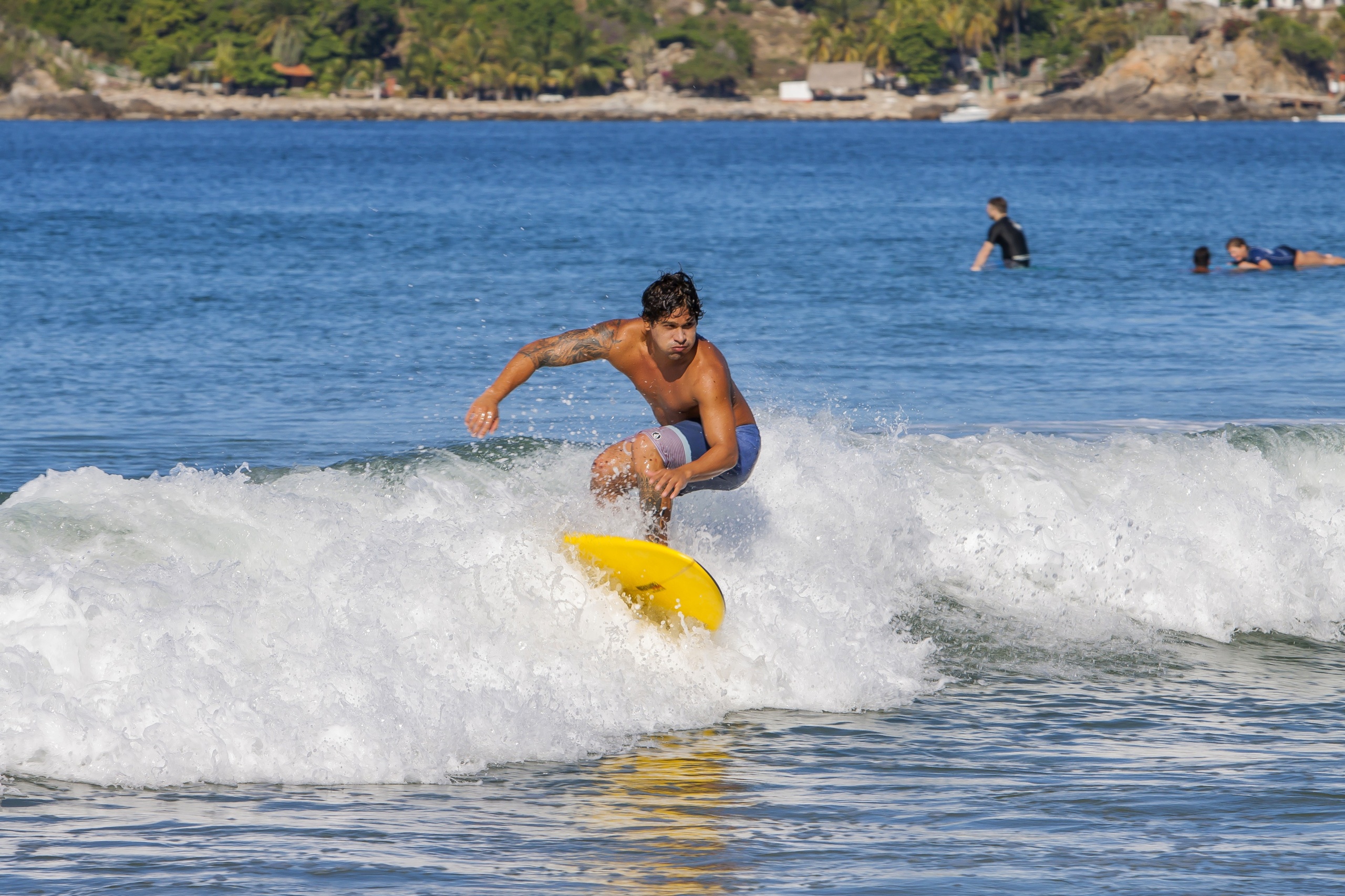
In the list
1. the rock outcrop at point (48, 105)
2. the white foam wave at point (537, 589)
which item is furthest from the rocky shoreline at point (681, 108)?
the white foam wave at point (537, 589)

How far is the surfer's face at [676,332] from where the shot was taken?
6.70 meters

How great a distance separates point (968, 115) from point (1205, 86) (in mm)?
23671

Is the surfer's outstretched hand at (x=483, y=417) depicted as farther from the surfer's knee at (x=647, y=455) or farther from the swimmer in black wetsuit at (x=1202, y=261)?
the swimmer in black wetsuit at (x=1202, y=261)

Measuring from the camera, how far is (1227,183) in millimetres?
60875

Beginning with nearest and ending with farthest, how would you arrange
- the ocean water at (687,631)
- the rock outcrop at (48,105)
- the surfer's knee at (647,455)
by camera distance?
1. the ocean water at (687,631)
2. the surfer's knee at (647,455)
3. the rock outcrop at (48,105)

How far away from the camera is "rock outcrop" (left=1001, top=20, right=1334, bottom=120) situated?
16012 centimetres

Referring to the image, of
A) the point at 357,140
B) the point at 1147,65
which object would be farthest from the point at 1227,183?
the point at 1147,65

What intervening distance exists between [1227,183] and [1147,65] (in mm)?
107839

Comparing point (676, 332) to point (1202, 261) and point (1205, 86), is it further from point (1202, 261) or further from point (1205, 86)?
point (1205, 86)

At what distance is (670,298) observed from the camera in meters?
6.66

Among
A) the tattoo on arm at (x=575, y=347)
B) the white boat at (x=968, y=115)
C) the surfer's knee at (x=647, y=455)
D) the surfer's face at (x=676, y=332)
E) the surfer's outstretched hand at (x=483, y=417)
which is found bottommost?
the surfer's knee at (x=647, y=455)

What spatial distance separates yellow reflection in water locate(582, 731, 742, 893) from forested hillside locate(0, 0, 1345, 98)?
Result: 176 m

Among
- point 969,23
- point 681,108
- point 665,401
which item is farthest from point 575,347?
point 969,23

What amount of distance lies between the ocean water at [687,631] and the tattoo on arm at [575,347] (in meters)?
0.70
